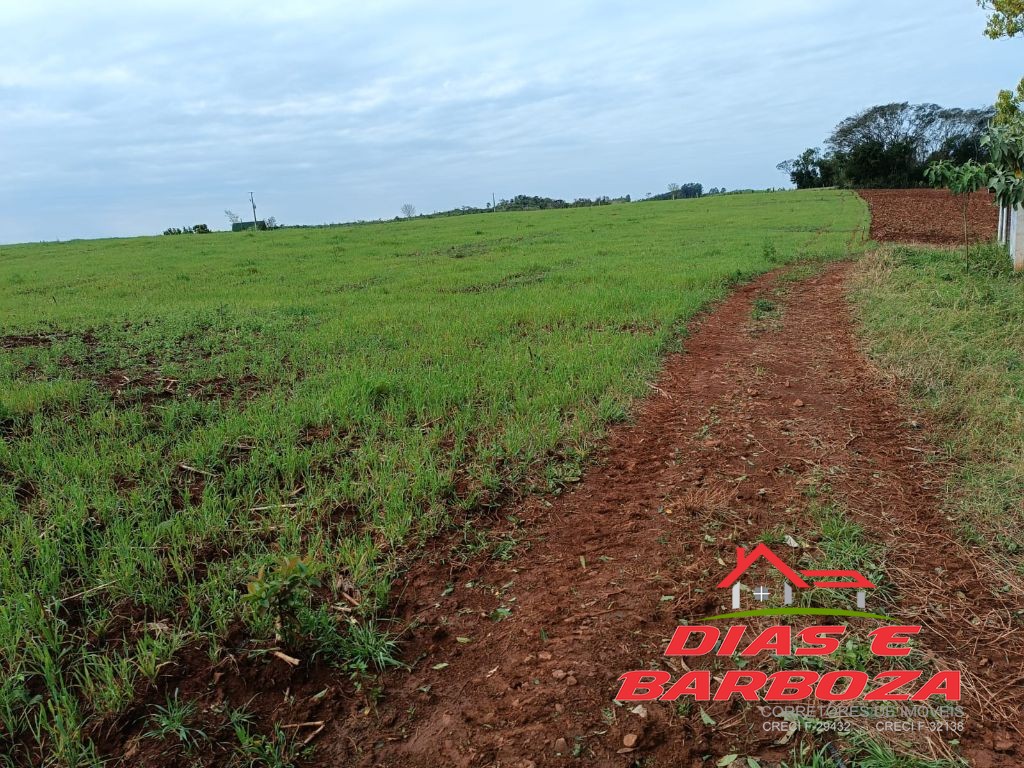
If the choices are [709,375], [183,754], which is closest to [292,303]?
[709,375]

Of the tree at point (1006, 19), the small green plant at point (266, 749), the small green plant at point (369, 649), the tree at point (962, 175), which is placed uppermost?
the tree at point (1006, 19)

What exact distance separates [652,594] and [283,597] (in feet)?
5.61

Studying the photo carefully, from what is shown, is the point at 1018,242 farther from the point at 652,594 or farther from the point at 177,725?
the point at 177,725

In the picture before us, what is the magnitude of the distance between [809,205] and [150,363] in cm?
3958

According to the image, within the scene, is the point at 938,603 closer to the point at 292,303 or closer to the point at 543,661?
the point at 543,661

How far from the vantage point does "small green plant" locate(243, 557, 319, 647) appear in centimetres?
265

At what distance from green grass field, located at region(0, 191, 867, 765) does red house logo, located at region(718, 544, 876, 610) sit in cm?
139

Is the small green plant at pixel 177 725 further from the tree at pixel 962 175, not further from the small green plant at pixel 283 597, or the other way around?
the tree at pixel 962 175

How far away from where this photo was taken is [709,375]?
20.7 feet

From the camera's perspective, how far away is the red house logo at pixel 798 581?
284 centimetres

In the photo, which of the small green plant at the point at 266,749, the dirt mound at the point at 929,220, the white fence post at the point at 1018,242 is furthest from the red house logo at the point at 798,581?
the dirt mound at the point at 929,220

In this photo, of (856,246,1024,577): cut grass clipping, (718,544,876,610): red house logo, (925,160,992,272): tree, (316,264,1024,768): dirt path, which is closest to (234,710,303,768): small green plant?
(316,264,1024,768): dirt path

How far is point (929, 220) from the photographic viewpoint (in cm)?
2484

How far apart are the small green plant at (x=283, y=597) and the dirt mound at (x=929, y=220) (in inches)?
758
